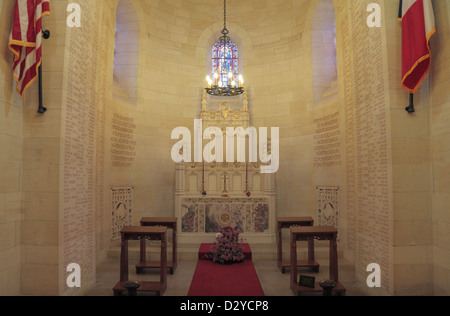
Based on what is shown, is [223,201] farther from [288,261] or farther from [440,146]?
[440,146]

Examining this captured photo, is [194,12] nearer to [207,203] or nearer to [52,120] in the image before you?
[207,203]

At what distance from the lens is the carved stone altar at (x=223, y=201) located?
300 inches

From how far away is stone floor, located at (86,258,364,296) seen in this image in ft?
16.9

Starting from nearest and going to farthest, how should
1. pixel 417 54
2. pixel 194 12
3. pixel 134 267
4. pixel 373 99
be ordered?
1. pixel 417 54
2. pixel 373 99
3. pixel 134 267
4. pixel 194 12

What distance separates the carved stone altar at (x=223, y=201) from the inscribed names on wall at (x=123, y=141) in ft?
5.03

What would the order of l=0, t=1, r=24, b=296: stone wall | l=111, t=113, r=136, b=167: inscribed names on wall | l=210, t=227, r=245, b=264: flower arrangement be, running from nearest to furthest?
l=0, t=1, r=24, b=296: stone wall
l=210, t=227, r=245, b=264: flower arrangement
l=111, t=113, r=136, b=167: inscribed names on wall

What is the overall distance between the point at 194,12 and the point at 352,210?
303 inches

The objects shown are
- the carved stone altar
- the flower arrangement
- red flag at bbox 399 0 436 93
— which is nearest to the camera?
red flag at bbox 399 0 436 93

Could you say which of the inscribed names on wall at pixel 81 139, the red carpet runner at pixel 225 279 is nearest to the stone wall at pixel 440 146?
the red carpet runner at pixel 225 279

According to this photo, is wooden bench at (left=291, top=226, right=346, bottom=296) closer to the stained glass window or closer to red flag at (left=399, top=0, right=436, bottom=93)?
red flag at (left=399, top=0, right=436, bottom=93)

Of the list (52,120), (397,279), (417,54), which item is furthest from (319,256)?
(52,120)

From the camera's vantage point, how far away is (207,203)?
769 centimetres

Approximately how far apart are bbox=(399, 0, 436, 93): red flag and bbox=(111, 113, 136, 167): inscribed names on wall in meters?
6.48

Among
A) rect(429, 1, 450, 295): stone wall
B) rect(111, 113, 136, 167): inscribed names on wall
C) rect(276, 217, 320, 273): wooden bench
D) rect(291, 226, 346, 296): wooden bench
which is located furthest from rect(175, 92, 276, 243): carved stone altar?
rect(429, 1, 450, 295): stone wall
